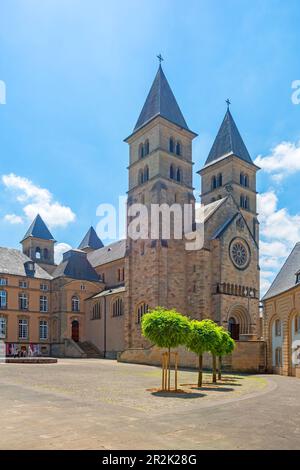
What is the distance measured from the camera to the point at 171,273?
152 feet

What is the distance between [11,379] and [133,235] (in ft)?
95.5

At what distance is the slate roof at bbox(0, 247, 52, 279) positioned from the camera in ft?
186

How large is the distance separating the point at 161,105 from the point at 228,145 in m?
15.9

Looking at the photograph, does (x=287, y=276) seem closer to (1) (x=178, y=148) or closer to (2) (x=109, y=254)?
(1) (x=178, y=148)

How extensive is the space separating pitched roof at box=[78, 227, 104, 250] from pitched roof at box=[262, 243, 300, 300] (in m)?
54.8

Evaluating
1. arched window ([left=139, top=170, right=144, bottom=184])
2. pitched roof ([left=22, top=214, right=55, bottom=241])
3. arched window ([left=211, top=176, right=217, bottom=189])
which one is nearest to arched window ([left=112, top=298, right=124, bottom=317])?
arched window ([left=139, top=170, right=144, bottom=184])

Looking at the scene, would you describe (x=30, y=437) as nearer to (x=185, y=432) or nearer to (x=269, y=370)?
(x=185, y=432)

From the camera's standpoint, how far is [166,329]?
19.5 meters

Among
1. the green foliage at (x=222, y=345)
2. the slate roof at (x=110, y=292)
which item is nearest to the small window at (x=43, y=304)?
the slate roof at (x=110, y=292)

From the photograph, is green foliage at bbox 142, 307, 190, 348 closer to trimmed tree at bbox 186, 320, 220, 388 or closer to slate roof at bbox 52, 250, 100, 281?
trimmed tree at bbox 186, 320, 220, 388

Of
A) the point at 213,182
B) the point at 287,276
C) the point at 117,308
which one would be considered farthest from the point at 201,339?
the point at 213,182

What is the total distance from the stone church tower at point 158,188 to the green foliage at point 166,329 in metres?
24.8

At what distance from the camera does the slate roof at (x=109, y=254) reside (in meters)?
62.4
